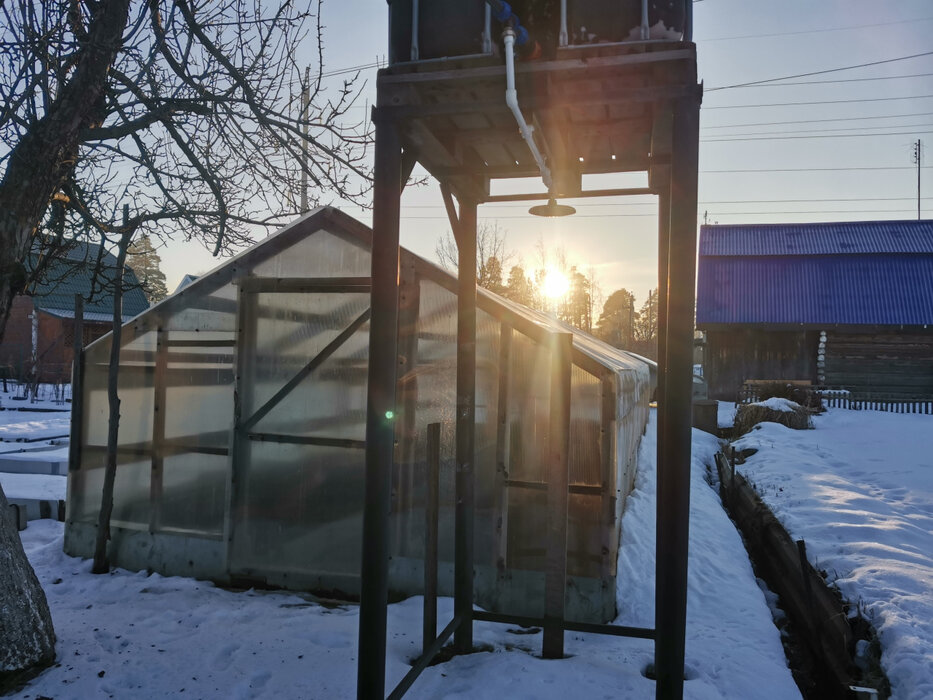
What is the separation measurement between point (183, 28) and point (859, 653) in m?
7.34

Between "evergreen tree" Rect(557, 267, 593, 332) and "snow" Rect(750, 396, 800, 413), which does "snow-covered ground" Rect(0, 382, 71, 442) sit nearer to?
"snow" Rect(750, 396, 800, 413)

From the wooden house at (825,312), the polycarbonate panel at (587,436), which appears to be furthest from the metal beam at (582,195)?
the wooden house at (825,312)

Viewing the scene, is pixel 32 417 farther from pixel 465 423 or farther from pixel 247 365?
pixel 465 423

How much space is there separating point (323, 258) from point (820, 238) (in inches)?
938

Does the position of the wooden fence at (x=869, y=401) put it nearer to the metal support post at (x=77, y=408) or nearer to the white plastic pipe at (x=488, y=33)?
the metal support post at (x=77, y=408)

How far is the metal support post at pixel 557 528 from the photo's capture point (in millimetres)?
4582

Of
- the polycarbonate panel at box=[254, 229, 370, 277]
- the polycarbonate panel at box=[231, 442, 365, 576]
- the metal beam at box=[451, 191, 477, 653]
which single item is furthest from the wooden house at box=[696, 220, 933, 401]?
the metal beam at box=[451, 191, 477, 653]

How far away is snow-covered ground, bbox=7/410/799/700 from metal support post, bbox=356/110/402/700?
1047mm

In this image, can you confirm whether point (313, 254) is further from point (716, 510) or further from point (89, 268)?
point (716, 510)

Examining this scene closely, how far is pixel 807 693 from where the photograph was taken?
208 inches

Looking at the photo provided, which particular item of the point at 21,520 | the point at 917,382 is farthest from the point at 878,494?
the point at 917,382

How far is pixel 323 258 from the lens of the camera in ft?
20.9

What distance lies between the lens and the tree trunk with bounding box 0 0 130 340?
14.3ft

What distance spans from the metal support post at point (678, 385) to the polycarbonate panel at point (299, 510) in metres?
3.58
